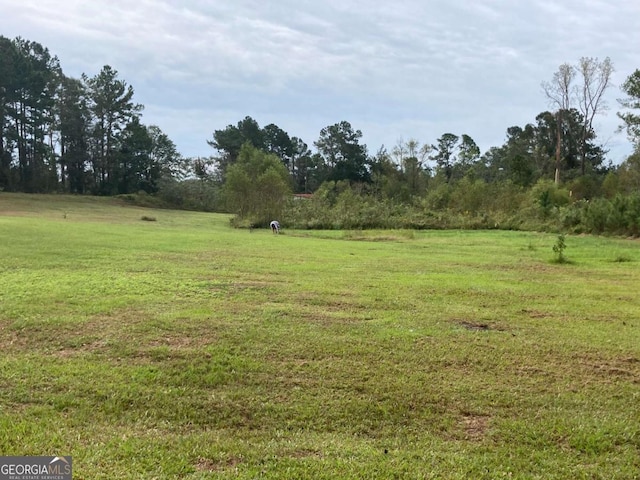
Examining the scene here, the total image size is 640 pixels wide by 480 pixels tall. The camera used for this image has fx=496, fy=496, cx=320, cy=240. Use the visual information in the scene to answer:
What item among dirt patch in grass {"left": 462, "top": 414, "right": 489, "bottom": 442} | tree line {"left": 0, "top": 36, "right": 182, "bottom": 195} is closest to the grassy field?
dirt patch in grass {"left": 462, "top": 414, "right": 489, "bottom": 442}

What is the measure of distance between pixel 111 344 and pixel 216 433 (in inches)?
77.8

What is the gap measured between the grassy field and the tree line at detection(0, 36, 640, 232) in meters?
23.1

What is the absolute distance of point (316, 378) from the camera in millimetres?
4020

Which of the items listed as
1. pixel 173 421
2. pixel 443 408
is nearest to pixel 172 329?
pixel 173 421

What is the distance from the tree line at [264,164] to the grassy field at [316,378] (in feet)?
75.6

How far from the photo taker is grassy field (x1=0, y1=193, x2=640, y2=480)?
9.52ft

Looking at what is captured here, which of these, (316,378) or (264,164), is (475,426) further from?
(264,164)

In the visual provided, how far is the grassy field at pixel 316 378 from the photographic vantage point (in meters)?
2.90

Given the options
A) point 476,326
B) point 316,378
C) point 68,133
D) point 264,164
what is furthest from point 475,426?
point 68,133

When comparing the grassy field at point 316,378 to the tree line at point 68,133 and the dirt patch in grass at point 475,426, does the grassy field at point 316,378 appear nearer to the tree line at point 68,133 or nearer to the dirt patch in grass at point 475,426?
the dirt patch in grass at point 475,426

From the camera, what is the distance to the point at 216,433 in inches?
124

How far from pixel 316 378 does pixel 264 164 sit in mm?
33311

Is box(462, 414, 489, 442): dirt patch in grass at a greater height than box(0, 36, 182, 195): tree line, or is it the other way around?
box(0, 36, 182, 195): tree line

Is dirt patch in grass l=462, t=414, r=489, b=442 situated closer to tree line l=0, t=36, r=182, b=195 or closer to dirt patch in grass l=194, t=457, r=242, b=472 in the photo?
dirt patch in grass l=194, t=457, r=242, b=472
